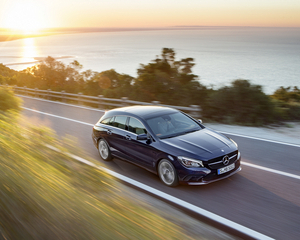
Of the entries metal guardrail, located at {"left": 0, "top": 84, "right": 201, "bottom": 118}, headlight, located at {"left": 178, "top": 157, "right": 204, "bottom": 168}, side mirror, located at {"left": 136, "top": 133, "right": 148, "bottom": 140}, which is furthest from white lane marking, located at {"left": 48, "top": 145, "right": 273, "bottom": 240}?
metal guardrail, located at {"left": 0, "top": 84, "right": 201, "bottom": 118}

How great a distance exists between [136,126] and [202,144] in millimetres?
1822

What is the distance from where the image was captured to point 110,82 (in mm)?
28812

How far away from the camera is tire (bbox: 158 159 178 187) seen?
6.61 metres

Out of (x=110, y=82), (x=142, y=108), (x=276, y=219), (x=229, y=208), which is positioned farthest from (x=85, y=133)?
(x=110, y=82)

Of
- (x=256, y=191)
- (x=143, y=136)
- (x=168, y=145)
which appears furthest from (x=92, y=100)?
(x=256, y=191)

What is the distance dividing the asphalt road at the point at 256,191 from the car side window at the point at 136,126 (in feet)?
3.57

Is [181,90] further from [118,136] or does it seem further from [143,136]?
[143,136]

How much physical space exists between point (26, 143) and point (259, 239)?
3.71m

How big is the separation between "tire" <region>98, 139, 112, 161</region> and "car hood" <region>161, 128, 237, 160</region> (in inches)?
87.3

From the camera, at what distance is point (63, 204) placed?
220cm

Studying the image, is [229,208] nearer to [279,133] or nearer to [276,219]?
[276,219]

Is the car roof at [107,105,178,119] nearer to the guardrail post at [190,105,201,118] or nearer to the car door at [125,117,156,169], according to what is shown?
the car door at [125,117,156,169]

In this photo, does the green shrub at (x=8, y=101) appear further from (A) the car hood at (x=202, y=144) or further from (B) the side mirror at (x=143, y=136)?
(A) the car hood at (x=202, y=144)

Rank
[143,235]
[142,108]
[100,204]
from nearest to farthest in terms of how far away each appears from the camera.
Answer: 1. [143,235]
2. [100,204]
3. [142,108]
